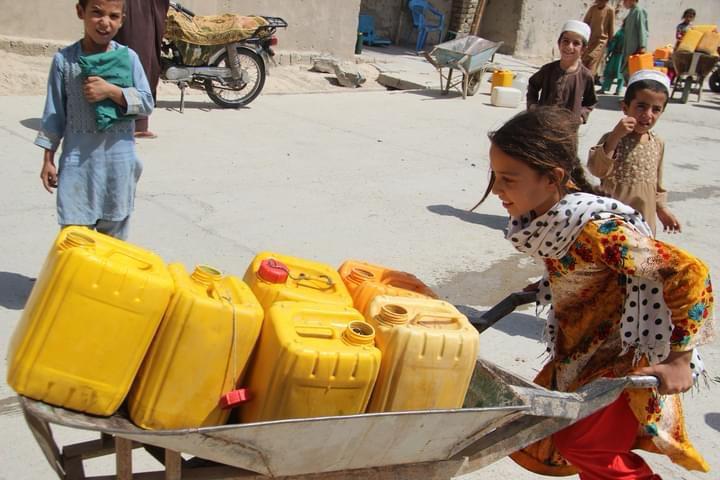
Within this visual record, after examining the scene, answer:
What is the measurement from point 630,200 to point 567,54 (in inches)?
72.1

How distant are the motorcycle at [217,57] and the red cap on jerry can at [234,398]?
6.67 metres

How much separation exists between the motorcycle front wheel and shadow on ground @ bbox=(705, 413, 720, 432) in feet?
20.7

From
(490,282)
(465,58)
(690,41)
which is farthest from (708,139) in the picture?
(490,282)

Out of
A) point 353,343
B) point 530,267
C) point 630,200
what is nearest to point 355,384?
point 353,343

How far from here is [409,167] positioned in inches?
285

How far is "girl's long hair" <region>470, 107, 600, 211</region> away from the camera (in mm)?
2133

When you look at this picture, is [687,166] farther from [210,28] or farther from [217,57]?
[210,28]

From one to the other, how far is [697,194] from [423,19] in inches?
388

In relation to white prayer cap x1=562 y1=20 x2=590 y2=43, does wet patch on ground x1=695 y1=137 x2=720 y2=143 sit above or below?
below

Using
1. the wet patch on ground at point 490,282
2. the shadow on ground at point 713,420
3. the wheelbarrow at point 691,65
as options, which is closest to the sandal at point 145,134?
the wet patch on ground at point 490,282

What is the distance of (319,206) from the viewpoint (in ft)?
18.9

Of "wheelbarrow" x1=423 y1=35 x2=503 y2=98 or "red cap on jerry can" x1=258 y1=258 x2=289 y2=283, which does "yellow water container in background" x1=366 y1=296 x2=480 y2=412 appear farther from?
"wheelbarrow" x1=423 y1=35 x2=503 y2=98

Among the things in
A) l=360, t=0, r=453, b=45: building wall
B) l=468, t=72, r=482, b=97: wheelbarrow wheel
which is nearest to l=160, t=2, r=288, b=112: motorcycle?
l=468, t=72, r=482, b=97: wheelbarrow wheel

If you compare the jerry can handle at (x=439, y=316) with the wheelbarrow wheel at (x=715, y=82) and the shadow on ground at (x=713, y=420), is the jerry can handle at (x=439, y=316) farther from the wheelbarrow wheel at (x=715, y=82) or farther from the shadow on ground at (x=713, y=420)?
the wheelbarrow wheel at (x=715, y=82)
